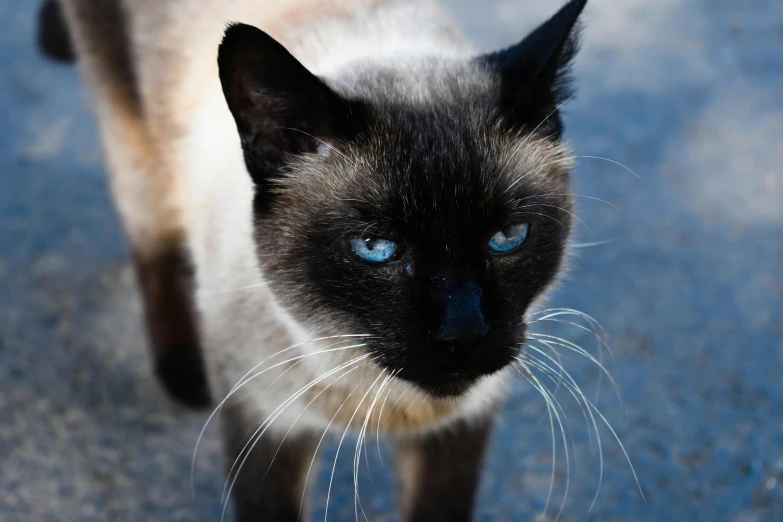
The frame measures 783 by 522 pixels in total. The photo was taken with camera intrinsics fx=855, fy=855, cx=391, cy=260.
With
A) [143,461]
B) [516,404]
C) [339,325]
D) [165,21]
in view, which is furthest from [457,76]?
[143,461]

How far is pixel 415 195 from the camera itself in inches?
53.9

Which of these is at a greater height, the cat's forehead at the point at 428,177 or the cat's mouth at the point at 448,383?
the cat's forehead at the point at 428,177

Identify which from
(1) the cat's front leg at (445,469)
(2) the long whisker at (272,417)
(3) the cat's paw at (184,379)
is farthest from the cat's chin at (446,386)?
(3) the cat's paw at (184,379)

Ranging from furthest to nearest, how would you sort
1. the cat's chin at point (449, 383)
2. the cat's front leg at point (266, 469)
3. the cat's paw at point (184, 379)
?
the cat's paw at point (184, 379) < the cat's front leg at point (266, 469) < the cat's chin at point (449, 383)

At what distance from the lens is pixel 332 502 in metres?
2.19

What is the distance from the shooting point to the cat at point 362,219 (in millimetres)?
1375

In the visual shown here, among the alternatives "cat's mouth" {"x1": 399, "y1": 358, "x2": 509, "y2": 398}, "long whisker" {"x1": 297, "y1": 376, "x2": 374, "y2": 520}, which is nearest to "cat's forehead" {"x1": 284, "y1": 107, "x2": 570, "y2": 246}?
"cat's mouth" {"x1": 399, "y1": 358, "x2": 509, "y2": 398}

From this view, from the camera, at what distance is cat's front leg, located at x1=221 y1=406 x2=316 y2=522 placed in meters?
1.78

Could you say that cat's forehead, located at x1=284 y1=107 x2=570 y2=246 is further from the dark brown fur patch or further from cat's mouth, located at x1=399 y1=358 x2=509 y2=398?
the dark brown fur patch

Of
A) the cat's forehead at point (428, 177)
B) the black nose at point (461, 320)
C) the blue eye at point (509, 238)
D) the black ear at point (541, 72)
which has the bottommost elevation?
the black nose at point (461, 320)

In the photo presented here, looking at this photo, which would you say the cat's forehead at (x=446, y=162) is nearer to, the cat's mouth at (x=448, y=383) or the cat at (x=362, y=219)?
the cat at (x=362, y=219)

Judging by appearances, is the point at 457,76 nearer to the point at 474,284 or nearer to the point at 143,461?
the point at 474,284

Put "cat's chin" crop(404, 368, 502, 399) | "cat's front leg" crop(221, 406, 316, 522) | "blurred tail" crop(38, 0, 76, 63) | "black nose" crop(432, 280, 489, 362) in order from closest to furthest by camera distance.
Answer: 1. "black nose" crop(432, 280, 489, 362)
2. "cat's chin" crop(404, 368, 502, 399)
3. "cat's front leg" crop(221, 406, 316, 522)
4. "blurred tail" crop(38, 0, 76, 63)

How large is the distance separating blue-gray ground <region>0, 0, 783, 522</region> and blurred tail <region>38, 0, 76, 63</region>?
398 mm
